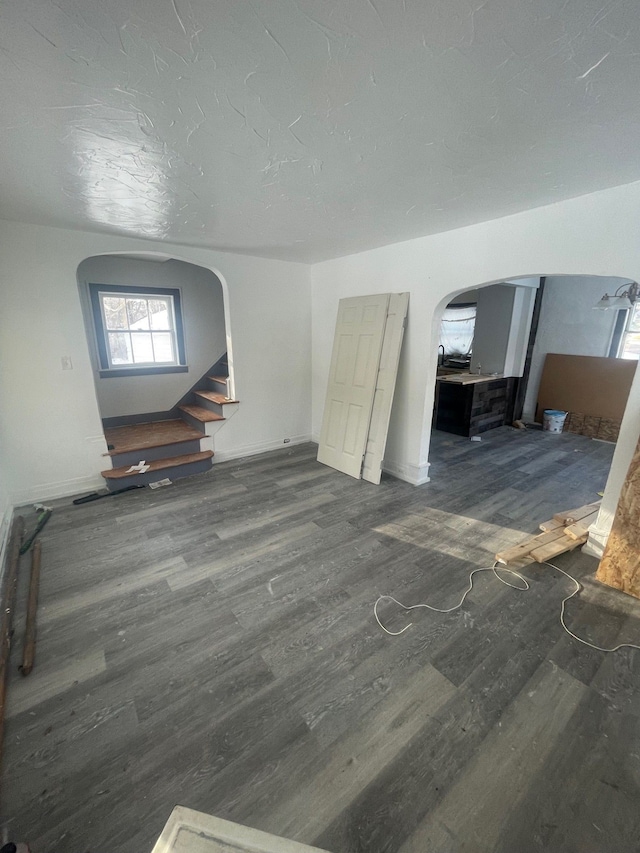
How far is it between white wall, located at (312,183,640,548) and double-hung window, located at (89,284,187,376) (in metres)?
2.03

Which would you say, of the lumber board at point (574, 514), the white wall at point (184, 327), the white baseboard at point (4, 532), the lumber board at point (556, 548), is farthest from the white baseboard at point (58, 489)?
the lumber board at point (574, 514)

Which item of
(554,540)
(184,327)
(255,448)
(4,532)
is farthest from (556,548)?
(184,327)

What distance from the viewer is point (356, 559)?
2484 mm

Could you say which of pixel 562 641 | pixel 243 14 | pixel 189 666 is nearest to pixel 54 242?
pixel 243 14

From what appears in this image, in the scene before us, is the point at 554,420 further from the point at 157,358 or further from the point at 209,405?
the point at 157,358

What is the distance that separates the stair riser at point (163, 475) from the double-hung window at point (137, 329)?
68.6 inches

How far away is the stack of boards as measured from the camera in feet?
8.09

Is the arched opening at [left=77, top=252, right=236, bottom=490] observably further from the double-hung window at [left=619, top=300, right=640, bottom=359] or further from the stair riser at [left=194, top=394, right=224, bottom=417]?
the double-hung window at [left=619, top=300, right=640, bottom=359]

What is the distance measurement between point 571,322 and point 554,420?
1658mm

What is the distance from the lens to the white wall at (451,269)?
211cm

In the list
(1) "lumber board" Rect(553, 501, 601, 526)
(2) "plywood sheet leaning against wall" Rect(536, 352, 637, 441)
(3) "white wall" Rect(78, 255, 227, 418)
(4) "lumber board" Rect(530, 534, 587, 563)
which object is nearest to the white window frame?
(3) "white wall" Rect(78, 255, 227, 418)

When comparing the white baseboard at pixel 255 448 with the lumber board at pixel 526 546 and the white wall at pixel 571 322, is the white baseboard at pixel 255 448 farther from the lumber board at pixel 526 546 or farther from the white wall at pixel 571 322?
the white wall at pixel 571 322

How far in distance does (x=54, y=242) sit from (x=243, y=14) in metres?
2.95

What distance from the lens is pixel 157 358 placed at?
4844 mm
